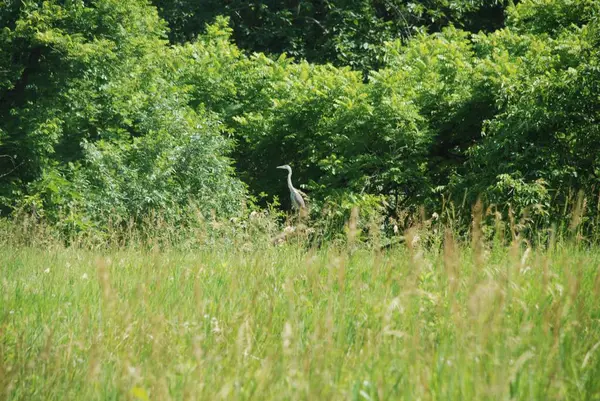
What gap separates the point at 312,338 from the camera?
Result: 8.71 ft

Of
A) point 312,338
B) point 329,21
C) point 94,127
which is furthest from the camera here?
point 329,21

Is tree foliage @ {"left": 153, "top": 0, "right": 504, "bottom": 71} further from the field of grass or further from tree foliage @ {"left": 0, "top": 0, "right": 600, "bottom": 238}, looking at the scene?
the field of grass

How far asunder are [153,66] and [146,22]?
2.67 ft

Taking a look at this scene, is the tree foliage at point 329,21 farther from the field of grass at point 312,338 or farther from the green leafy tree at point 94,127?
the field of grass at point 312,338

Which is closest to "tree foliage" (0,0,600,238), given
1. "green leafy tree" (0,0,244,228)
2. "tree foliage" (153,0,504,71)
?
"green leafy tree" (0,0,244,228)

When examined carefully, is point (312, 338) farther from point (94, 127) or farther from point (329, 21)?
point (329, 21)

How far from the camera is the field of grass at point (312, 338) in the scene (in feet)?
7.92

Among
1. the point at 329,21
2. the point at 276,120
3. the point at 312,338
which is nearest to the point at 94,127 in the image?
the point at 276,120

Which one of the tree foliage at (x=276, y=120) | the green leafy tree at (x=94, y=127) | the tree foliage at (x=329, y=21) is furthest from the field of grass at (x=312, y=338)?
the tree foliage at (x=329, y=21)

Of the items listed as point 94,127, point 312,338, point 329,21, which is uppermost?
point 329,21

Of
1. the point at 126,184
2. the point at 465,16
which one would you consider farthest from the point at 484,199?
the point at 465,16

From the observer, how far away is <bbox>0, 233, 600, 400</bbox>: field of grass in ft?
7.92

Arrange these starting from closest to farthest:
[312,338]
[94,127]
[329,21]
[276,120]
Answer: [312,338], [94,127], [276,120], [329,21]

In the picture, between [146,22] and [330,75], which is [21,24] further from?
[330,75]
